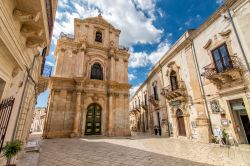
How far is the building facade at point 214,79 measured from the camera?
8039 mm

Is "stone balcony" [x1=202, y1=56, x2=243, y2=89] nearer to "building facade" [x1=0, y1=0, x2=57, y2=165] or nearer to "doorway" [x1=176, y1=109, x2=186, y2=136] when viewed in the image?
"doorway" [x1=176, y1=109, x2=186, y2=136]

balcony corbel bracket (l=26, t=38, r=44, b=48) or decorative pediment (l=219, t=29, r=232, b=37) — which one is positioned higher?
decorative pediment (l=219, t=29, r=232, b=37)

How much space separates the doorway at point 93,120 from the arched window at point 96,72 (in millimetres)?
3053

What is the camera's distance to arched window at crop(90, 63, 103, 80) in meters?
15.4

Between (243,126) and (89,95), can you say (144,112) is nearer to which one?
(89,95)

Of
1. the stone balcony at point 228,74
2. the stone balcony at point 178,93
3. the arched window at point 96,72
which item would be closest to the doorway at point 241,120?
the stone balcony at point 228,74

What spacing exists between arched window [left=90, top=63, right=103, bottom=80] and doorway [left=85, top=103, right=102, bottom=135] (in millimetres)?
3053

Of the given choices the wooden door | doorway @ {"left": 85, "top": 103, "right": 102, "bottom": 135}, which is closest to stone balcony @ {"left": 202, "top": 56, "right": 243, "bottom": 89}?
the wooden door

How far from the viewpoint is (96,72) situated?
1563cm

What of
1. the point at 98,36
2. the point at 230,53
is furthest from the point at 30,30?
the point at 98,36

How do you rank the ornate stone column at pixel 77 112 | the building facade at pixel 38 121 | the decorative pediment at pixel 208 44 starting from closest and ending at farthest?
1. the decorative pediment at pixel 208 44
2. the ornate stone column at pixel 77 112
3. the building facade at pixel 38 121

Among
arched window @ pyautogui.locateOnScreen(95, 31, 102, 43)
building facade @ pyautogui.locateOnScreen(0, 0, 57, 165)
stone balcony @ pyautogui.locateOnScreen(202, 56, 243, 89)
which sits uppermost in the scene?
arched window @ pyautogui.locateOnScreen(95, 31, 102, 43)

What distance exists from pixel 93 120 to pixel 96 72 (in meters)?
5.28

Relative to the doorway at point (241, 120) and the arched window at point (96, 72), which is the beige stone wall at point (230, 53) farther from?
the arched window at point (96, 72)
